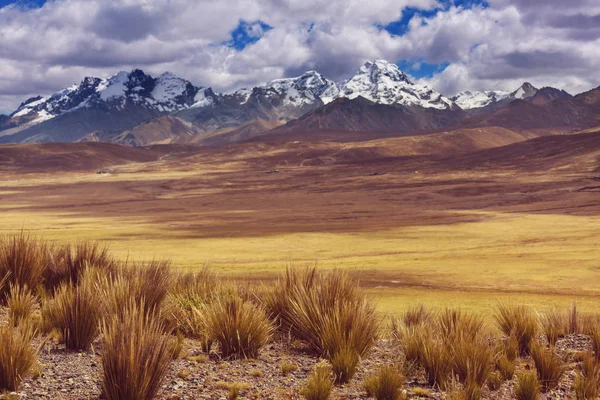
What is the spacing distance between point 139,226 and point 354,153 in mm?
117552

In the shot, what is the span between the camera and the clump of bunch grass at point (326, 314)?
7.98 m

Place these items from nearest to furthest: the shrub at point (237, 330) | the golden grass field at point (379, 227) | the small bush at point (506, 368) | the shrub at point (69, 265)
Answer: the small bush at point (506, 368) < the shrub at point (237, 330) < the shrub at point (69, 265) < the golden grass field at point (379, 227)

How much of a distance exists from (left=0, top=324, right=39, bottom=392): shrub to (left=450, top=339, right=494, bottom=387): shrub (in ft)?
14.8

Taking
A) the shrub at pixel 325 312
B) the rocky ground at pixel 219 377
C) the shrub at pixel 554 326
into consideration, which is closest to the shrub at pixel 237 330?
the rocky ground at pixel 219 377

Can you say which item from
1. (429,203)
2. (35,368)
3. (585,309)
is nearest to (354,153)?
(429,203)

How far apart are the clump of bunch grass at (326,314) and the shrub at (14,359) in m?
3.31

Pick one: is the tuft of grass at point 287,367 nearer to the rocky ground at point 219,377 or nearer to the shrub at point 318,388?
the rocky ground at point 219,377

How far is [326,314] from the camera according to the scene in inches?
314

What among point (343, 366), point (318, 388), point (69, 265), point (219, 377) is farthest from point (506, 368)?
point (69, 265)

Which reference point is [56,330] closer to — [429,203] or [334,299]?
[334,299]

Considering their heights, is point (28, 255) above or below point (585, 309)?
above

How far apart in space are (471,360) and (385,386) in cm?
111

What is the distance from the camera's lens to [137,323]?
21.0 ft

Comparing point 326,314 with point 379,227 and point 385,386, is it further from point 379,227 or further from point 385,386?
point 379,227
